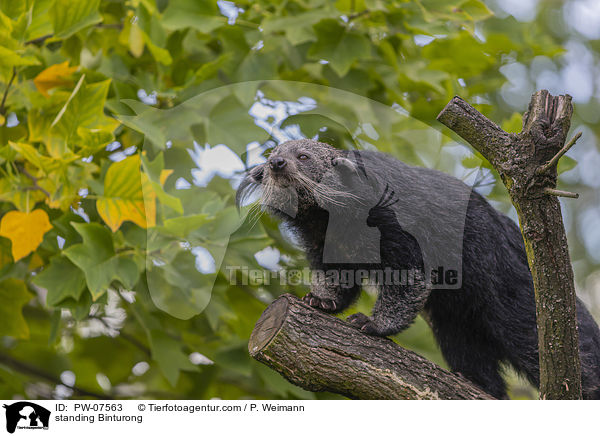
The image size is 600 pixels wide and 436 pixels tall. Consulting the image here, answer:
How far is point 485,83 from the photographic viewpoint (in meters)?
3.35

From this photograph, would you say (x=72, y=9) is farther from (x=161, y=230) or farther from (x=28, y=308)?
(x=28, y=308)

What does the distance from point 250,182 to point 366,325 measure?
2.29 ft

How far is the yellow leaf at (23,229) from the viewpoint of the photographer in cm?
263

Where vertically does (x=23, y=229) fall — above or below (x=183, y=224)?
below

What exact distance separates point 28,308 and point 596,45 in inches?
191

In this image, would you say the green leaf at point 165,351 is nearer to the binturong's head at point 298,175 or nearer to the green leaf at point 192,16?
the binturong's head at point 298,175

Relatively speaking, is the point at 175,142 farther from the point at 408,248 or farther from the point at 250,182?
the point at 408,248

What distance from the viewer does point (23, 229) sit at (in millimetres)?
2643

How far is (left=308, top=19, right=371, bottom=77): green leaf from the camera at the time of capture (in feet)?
9.56

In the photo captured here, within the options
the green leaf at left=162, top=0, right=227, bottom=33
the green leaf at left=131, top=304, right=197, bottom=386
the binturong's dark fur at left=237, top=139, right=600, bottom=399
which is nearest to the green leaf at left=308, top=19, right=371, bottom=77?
the green leaf at left=162, top=0, right=227, bottom=33

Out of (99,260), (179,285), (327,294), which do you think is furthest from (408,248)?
(99,260)
